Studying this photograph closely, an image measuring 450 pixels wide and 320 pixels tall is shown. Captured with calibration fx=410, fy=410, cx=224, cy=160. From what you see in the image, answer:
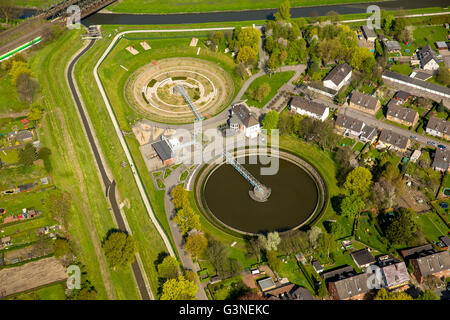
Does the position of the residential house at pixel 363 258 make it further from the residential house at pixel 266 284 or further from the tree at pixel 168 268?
the tree at pixel 168 268

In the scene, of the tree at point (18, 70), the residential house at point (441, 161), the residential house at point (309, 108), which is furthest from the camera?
the tree at point (18, 70)

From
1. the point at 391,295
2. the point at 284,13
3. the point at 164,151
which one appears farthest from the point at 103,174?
the point at 284,13

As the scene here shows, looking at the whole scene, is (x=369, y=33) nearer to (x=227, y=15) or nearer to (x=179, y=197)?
(x=227, y=15)

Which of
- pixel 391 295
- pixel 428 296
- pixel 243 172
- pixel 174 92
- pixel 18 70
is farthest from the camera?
pixel 18 70

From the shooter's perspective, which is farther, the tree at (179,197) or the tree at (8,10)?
the tree at (8,10)

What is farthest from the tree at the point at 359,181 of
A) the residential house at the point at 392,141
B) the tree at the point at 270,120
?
the tree at the point at 270,120

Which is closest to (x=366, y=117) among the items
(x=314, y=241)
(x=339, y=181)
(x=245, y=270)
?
(x=339, y=181)

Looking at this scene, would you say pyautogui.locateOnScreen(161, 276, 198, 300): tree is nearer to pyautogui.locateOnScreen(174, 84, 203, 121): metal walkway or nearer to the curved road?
the curved road
